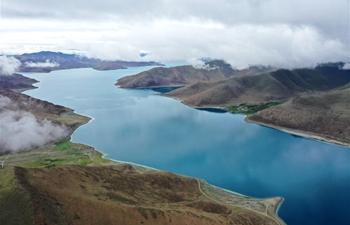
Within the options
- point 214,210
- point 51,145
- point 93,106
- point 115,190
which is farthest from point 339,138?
point 93,106

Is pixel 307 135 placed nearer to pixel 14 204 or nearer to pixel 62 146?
pixel 62 146

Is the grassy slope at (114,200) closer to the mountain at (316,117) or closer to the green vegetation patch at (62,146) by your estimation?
the green vegetation patch at (62,146)

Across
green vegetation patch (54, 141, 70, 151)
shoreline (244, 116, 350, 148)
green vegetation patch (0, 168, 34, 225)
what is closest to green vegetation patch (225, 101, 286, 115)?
shoreline (244, 116, 350, 148)

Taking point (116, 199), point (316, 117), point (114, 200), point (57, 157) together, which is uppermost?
point (316, 117)

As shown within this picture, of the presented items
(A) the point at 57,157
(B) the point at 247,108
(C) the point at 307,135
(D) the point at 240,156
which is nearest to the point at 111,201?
(A) the point at 57,157

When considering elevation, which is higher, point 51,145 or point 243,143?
point 243,143

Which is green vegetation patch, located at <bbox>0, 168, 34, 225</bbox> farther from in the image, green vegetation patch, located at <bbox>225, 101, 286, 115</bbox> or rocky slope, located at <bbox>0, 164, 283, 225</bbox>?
green vegetation patch, located at <bbox>225, 101, 286, 115</bbox>

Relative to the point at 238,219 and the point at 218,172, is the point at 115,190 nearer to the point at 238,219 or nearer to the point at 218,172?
the point at 238,219
